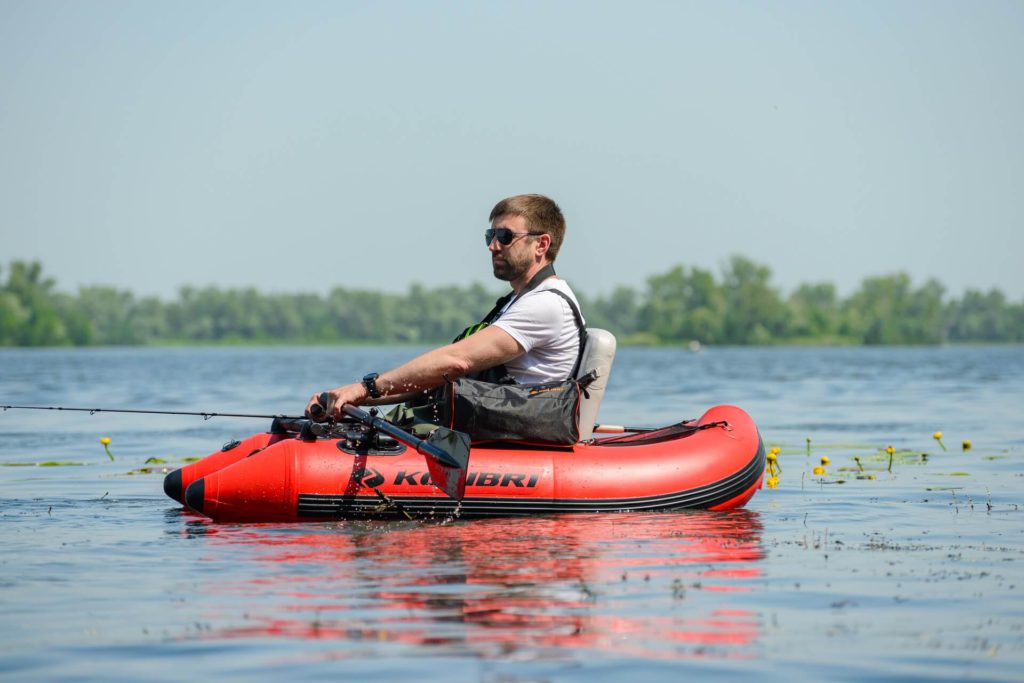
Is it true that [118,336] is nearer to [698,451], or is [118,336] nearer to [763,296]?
[763,296]

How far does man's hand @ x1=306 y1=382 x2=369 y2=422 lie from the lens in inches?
298

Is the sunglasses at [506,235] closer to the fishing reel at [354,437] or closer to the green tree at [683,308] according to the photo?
the fishing reel at [354,437]

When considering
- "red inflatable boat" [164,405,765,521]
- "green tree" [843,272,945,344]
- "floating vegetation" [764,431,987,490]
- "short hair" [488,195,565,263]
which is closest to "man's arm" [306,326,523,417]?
"red inflatable boat" [164,405,765,521]

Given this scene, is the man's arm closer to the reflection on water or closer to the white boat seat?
the white boat seat

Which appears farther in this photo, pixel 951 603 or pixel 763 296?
pixel 763 296

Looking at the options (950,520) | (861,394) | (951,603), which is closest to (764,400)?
(861,394)

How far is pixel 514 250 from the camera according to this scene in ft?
26.6

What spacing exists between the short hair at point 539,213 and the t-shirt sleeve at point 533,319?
0.41 meters

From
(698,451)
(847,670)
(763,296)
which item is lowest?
(847,670)

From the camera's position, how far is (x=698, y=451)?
848 cm

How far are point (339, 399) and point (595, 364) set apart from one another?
155cm

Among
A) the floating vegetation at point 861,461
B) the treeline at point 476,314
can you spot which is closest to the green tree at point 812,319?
the treeline at point 476,314

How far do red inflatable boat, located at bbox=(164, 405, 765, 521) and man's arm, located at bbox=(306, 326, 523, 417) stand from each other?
1.17 ft

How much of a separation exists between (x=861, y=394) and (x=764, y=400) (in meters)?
2.94
